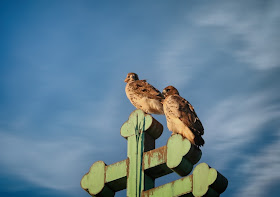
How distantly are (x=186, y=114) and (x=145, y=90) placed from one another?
184 centimetres

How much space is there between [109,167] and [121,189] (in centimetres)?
25

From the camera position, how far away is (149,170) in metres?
4.78

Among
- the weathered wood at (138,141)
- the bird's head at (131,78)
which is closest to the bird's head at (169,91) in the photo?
the bird's head at (131,78)

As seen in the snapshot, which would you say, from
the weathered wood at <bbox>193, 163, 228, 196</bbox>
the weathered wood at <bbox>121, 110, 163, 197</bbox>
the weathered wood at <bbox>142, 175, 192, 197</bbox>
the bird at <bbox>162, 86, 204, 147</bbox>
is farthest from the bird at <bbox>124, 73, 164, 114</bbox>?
the weathered wood at <bbox>193, 163, 228, 196</bbox>

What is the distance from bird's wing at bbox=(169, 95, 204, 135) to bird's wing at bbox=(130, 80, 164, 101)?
3.86 feet

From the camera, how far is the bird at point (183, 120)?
219 inches

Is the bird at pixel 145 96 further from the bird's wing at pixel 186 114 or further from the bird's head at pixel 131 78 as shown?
the bird's wing at pixel 186 114

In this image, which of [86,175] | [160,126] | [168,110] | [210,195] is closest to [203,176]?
[210,195]

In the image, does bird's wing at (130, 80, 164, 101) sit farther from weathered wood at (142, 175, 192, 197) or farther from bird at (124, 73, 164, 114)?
weathered wood at (142, 175, 192, 197)

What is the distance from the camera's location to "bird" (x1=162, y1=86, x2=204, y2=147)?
5570mm

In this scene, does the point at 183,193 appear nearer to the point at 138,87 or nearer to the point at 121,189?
the point at 121,189

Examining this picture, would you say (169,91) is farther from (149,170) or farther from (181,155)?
(181,155)

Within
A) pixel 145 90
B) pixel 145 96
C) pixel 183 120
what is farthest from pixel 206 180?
pixel 145 90

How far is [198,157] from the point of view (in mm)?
4738
